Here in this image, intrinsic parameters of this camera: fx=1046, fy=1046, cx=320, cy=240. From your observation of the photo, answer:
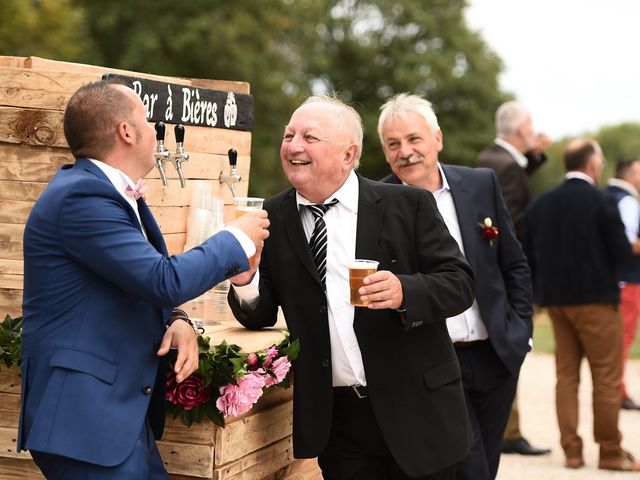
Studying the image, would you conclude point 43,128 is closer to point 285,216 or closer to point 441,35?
point 285,216

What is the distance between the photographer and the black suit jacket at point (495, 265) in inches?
207

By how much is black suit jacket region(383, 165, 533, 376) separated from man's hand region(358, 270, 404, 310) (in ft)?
4.96

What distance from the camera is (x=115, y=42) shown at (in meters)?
23.1

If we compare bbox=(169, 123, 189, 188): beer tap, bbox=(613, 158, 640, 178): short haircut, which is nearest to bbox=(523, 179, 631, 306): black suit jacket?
bbox=(613, 158, 640, 178): short haircut

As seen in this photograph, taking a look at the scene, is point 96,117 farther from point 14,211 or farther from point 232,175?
point 232,175

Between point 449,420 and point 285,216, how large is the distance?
1045mm

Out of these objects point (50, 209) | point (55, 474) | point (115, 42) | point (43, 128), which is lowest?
point (55, 474)

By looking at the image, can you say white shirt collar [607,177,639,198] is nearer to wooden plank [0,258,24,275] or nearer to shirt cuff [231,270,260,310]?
shirt cuff [231,270,260,310]

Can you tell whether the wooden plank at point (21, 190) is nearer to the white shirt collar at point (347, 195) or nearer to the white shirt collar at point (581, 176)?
the white shirt collar at point (347, 195)

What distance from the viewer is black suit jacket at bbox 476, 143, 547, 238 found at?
27.5ft

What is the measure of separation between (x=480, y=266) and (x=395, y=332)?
135 centimetres

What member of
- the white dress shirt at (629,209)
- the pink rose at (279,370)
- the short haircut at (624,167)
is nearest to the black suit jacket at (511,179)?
the white dress shirt at (629,209)

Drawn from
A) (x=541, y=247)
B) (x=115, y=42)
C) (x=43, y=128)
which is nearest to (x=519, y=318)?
(x=43, y=128)

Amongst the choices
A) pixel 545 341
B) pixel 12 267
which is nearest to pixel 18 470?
pixel 12 267
